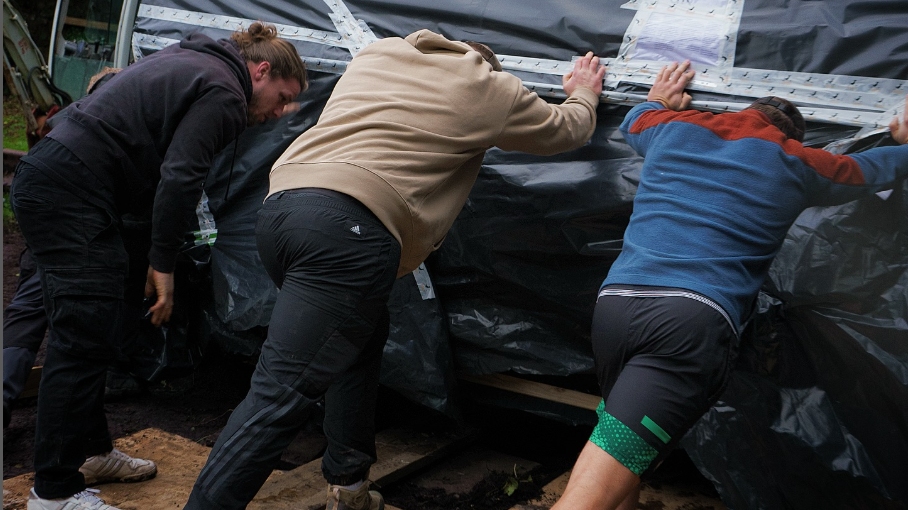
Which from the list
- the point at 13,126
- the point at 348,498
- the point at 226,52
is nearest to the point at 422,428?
the point at 348,498

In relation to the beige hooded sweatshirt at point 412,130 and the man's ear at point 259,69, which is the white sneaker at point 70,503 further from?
the man's ear at point 259,69

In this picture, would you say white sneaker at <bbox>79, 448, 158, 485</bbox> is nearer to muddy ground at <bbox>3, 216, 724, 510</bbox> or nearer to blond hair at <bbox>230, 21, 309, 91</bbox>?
muddy ground at <bbox>3, 216, 724, 510</bbox>

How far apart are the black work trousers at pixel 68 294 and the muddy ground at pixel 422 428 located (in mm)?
668

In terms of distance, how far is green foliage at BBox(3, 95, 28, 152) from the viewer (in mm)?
8438

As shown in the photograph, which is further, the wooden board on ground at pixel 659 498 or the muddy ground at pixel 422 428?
the muddy ground at pixel 422 428

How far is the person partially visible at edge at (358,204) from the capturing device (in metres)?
1.92

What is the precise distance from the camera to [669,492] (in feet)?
9.72

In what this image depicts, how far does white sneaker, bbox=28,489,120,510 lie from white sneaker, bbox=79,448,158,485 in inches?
9.6

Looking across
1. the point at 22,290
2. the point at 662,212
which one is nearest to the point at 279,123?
the point at 22,290

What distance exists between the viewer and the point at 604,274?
2615mm

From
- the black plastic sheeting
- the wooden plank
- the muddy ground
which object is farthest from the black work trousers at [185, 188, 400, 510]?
the wooden plank

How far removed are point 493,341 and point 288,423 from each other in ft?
3.64

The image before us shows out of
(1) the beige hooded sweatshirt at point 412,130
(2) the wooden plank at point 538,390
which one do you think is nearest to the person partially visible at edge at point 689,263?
(1) the beige hooded sweatshirt at point 412,130

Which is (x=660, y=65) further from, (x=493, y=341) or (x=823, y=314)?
(x=493, y=341)
